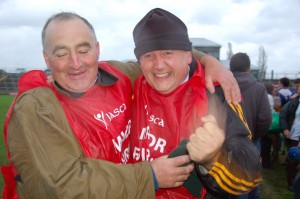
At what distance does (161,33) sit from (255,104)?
255cm

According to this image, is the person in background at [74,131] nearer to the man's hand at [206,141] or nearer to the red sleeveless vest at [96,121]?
the red sleeveless vest at [96,121]

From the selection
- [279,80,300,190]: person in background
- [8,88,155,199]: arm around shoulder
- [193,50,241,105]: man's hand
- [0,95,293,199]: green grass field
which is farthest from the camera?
[279,80,300,190]: person in background

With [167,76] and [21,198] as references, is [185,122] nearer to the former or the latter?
[167,76]

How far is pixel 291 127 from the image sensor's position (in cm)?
622

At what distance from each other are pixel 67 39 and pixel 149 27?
564 millimetres

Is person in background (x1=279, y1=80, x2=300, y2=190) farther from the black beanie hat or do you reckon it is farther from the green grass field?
the black beanie hat

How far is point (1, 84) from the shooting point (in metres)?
32.9

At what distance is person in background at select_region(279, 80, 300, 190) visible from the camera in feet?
18.9

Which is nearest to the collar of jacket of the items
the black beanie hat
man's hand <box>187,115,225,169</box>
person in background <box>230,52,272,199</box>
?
the black beanie hat

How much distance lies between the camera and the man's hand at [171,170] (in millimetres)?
1848

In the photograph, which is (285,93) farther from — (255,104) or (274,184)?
(255,104)

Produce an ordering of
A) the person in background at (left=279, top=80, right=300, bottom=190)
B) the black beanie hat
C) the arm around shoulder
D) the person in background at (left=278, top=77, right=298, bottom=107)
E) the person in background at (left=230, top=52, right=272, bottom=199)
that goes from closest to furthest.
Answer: the arm around shoulder, the black beanie hat, the person in background at (left=230, top=52, right=272, bottom=199), the person in background at (left=279, top=80, right=300, bottom=190), the person in background at (left=278, top=77, right=298, bottom=107)

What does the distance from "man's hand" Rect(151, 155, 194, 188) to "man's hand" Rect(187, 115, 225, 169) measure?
0.45 ft

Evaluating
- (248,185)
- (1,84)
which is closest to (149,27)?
(248,185)
